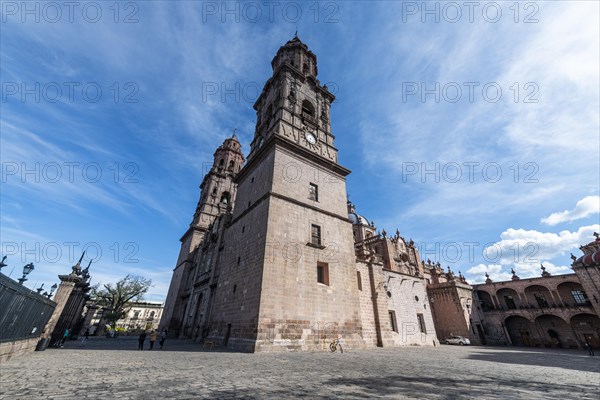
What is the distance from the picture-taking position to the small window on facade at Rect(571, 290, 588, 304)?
3160 cm

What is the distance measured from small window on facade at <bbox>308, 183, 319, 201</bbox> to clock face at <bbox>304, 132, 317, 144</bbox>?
415 centimetres

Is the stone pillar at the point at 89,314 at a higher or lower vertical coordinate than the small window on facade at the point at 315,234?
lower

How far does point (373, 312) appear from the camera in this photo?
19.4m

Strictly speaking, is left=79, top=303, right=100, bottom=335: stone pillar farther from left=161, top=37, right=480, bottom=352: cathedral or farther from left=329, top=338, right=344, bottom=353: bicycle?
left=329, top=338, right=344, bottom=353: bicycle

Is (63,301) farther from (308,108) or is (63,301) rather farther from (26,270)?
(308,108)

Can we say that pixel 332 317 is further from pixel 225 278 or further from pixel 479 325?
pixel 479 325

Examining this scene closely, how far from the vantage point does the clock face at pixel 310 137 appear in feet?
68.2

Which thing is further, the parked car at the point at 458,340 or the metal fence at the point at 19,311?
the parked car at the point at 458,340

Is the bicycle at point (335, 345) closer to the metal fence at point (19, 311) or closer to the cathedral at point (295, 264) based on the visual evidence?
the cathedral at point (295, 264)

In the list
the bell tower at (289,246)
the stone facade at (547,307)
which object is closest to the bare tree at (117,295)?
the bell tower at (289,246)

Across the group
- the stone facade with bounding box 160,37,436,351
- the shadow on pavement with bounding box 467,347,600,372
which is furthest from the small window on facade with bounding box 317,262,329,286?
the shadow on pavement with bounding box 467,347,600,372

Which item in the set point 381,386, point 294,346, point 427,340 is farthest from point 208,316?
point 427,340

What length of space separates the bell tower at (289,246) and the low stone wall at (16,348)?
833 centimetres

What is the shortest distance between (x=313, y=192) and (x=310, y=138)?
509 centimetres
